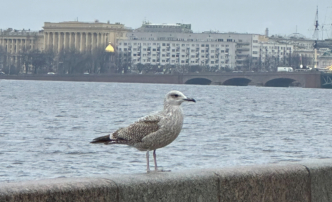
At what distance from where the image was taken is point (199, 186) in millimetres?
5848

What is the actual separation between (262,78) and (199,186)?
5089 inches

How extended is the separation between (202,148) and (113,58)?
499ft

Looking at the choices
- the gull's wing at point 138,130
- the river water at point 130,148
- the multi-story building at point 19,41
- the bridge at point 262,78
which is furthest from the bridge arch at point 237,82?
the gull's wing at point 138,130

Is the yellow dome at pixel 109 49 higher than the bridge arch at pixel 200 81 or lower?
higher

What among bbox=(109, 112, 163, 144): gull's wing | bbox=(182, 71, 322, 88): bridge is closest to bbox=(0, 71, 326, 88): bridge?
bbox=(182, 71, 322, 88): bridge

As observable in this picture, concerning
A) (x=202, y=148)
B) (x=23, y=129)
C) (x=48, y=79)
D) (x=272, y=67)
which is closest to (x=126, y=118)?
(x=23, y=129)

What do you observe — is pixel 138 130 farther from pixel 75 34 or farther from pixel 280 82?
pixel 75 34

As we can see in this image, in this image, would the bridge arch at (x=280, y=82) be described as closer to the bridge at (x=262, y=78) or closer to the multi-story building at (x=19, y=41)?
the bridge at (x=262, y=78)

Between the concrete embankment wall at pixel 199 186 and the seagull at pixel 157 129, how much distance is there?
1.72 ft

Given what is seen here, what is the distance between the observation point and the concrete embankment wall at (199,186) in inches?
200

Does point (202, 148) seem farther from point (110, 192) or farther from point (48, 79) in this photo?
point (48, 79)

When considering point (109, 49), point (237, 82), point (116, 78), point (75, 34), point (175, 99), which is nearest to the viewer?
point (175, 99)

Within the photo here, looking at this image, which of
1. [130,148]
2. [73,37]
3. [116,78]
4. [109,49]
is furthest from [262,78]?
[130,148]

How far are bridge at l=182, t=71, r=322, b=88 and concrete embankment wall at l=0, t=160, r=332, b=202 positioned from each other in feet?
407
